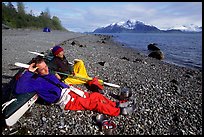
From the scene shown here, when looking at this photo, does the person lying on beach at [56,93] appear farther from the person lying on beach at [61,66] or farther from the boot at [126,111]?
the person lying on beach at [61,66]

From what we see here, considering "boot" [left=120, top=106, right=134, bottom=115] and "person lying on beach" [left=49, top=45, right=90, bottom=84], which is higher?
"person lying on beach" [left=49, top=45, right=90, bottom=84]

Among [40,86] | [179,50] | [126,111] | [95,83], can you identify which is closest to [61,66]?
[95,83]

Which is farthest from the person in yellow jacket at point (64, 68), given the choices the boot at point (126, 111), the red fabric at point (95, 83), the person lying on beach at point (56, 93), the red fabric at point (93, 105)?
the boot at point (126, 111)

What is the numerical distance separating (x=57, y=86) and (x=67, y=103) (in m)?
0.77

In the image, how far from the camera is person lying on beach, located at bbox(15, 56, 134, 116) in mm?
8289

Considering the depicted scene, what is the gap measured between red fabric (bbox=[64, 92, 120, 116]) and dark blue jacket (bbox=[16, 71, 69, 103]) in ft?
2.11

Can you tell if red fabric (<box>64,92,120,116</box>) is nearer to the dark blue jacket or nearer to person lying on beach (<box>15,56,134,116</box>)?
person lying on beach (<box>15,56,134,116</box>)

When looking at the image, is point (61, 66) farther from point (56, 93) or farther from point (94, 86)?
point (56, 93)

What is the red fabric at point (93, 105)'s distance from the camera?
8.42 meters

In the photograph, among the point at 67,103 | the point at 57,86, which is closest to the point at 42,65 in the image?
the point at 57,86

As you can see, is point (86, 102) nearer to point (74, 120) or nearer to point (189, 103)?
point (74, 120)

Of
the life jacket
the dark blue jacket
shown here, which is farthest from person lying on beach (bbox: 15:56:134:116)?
the life jacket

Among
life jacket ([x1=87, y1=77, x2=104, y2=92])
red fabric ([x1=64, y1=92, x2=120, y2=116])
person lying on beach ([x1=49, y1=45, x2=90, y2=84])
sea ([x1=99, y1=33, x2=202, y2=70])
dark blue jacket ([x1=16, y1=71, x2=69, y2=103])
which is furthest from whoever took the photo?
sea ([x1=99, y1=33, x2=202, y2=70])

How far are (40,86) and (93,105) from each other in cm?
213
